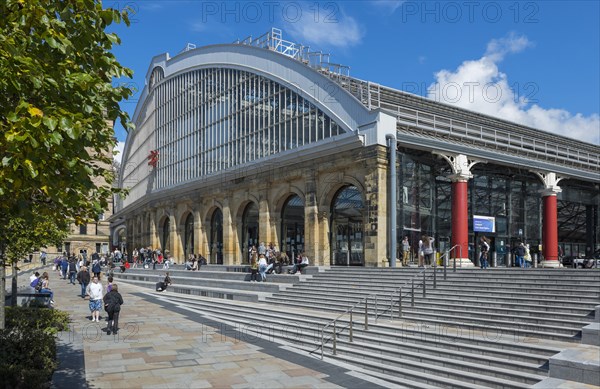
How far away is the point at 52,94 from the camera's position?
20.2ft

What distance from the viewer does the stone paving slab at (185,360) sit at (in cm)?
1070

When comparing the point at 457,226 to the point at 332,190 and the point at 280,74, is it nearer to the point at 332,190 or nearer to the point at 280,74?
the point at 332,190

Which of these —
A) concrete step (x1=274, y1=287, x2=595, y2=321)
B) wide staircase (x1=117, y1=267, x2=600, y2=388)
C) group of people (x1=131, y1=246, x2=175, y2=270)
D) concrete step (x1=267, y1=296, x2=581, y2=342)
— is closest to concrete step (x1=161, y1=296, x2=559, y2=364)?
wide staircase (x1=117, y1=267, x2=600, y2=388)

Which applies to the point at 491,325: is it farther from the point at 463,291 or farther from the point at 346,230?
the point at 346,230

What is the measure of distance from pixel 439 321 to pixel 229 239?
2434cm

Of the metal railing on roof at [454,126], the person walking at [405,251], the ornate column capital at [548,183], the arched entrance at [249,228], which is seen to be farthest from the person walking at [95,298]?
the ornate column capital at [548,183]

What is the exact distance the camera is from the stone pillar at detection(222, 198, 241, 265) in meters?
36.8

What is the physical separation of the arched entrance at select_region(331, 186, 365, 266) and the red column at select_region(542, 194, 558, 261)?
1140 cm

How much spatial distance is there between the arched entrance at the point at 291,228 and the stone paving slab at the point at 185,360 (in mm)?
14548

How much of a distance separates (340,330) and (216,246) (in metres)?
26.7

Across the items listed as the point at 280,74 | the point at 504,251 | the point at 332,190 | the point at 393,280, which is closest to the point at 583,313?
the point at 393,280

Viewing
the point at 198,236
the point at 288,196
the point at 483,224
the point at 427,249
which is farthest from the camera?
the point at 198,236

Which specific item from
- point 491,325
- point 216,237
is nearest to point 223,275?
point 216,237

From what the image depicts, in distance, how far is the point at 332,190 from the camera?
92.8ft
